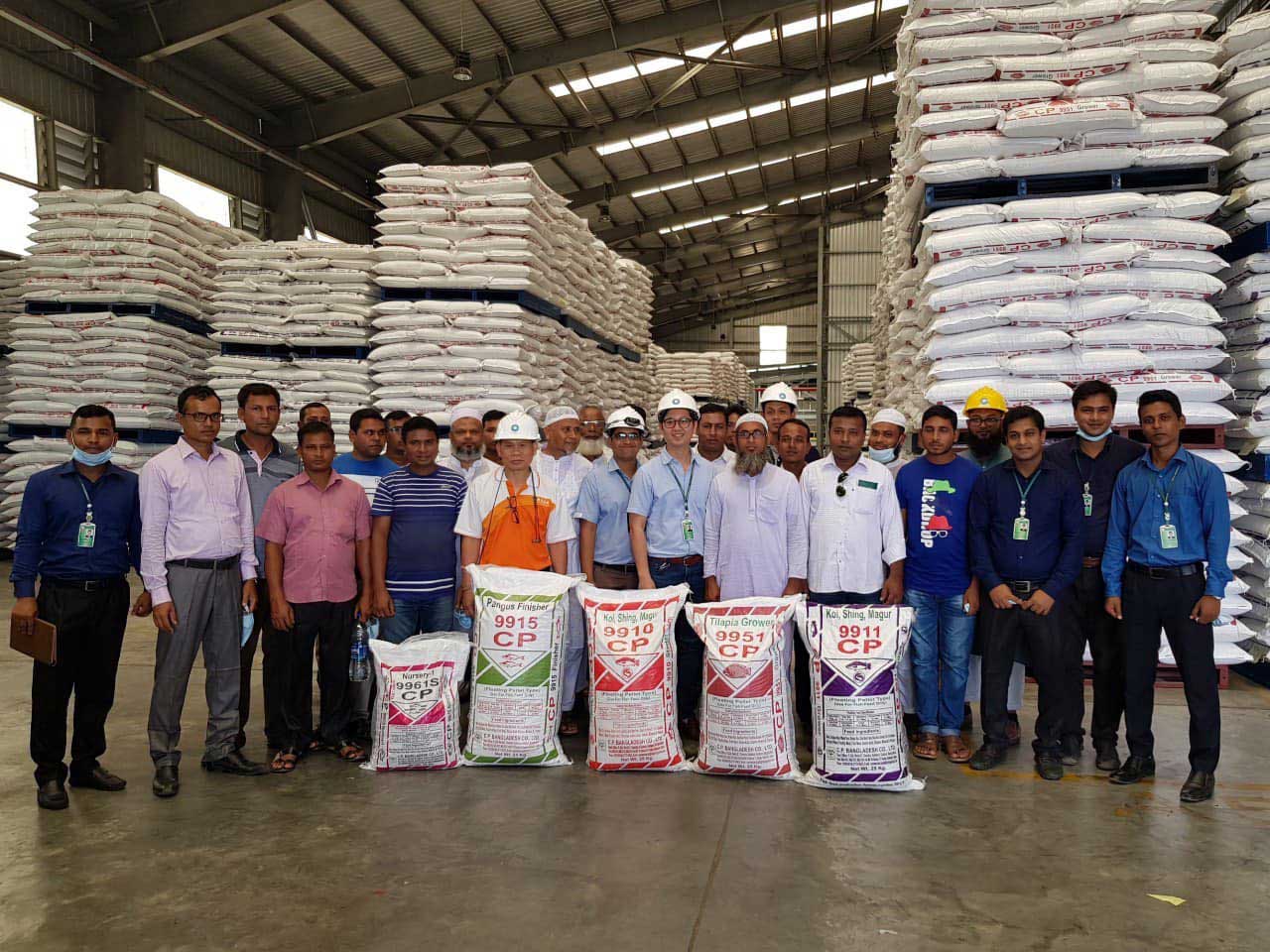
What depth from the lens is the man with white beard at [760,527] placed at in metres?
4.59

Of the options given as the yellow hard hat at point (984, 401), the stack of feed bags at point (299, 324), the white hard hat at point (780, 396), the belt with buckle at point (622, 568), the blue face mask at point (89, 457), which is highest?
the stack of feed bags at point (299, 324)

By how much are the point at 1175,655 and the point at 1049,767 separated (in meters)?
0.72

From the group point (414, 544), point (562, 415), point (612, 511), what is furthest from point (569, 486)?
point (414, 544)

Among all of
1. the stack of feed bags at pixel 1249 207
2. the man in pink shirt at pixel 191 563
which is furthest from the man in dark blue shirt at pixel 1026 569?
the man in pink shirt at pixel 191 563

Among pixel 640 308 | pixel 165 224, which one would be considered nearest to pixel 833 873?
pixel 165 224

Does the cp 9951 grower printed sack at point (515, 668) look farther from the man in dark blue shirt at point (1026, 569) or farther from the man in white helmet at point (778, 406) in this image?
the man in white helmet at point (778, 406)

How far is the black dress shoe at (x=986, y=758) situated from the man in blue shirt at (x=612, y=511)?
1.81 m

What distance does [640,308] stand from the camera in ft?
43.3

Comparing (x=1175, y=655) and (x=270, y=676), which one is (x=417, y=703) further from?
(x=1175, y=655)

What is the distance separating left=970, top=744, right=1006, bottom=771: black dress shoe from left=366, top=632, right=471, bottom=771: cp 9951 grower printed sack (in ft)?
7.76

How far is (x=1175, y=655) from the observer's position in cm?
412

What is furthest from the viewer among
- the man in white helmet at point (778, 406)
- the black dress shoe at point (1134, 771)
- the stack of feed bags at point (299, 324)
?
the stack of feed bags at point (299, 324)

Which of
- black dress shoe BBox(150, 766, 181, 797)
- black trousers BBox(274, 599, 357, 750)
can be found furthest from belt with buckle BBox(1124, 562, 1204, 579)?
black dress shoe BBox(150, 766, 181, 797)

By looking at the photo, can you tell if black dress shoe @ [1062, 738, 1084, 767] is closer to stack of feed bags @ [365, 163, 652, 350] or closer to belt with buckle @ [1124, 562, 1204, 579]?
belt with buckle @ [1124, 562, 1204, 579]
